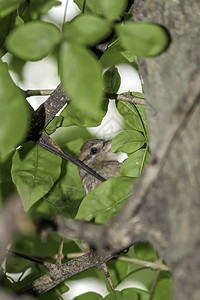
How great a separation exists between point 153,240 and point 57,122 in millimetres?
506

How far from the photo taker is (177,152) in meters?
0.39

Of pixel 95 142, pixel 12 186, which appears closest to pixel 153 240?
pixel 12 186

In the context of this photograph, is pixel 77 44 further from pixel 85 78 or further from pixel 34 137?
pixel 34 137

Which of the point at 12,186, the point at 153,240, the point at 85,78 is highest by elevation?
the point at 85,78

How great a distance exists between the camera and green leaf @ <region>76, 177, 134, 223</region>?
0.72 m

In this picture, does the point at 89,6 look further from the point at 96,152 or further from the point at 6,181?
the point at 96,152

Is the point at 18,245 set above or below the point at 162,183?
below

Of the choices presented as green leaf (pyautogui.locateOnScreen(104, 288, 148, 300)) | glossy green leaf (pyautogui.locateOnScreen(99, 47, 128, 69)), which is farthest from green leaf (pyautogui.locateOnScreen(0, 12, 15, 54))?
green leaf (pyautogui.locateOnScreen(104, 288, 148, 300))

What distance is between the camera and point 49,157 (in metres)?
0.79

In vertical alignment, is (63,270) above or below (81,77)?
below

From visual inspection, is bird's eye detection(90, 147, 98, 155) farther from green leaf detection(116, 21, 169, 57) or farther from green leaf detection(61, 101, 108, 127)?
green leaf detection(116, 21, 169, 57)

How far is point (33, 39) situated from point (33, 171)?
1.38 feet

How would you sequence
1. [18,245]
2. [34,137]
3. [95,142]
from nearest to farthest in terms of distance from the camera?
[34,137] < [18,245] < [95,142]

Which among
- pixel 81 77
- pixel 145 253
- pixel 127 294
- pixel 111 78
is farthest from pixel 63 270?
pixel 81 77
